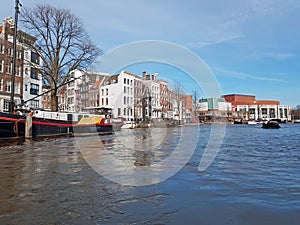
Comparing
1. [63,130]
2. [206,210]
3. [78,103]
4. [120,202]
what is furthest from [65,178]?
[78,103]

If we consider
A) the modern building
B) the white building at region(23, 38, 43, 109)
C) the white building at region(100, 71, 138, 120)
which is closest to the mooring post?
the white building at region(23, 38, 43, 109)

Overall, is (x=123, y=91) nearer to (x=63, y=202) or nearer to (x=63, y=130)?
(x=63, y=130)

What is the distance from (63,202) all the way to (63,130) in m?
24.0

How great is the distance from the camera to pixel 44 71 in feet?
99.4

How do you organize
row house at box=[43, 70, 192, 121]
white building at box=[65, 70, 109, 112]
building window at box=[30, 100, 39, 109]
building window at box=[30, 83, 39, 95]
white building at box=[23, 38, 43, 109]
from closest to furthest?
white building at box=[23, 38, 43, 109] < building window at box=[30, 100, 39, 109] < building window at box=[30, 83, 39, 95] < row house at box=[43, 70, 192, 121] < white building at box=[65, 70, 109, 112]

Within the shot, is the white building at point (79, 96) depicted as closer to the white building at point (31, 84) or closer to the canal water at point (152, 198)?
the white building at point (31, 84)

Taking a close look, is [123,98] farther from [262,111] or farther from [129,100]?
[262,111]

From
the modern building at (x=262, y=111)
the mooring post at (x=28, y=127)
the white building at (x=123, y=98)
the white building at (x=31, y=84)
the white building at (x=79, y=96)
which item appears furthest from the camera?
the modern building at (x=262, y=111)

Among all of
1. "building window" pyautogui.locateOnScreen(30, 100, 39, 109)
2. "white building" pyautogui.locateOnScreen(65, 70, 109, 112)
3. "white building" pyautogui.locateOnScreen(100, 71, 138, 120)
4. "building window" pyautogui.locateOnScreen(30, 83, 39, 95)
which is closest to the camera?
"building window" pyautogui.locateOnScreen(30, 100, 39, 109)

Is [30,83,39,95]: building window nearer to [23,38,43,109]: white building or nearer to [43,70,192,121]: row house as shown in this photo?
[23,38,43,109]: white building

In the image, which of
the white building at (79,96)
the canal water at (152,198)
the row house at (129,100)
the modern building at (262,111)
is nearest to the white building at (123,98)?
the row house at (129,100)

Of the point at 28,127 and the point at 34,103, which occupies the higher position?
the point at 34,103

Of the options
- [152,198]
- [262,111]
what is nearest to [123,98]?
[152,198]

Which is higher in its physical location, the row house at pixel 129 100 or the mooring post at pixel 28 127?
A: the row house at pixel 129 100
